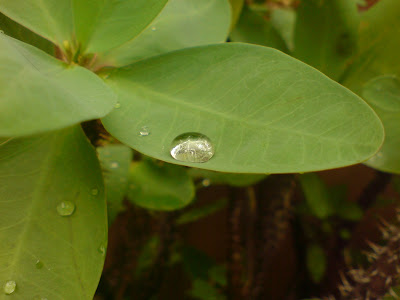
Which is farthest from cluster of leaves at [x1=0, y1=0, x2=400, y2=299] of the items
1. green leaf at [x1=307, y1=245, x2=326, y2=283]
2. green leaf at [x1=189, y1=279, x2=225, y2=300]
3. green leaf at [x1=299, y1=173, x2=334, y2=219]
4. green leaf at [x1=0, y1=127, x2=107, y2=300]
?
green leaf at [x1=307, y1=245, x2=326, y2=283]

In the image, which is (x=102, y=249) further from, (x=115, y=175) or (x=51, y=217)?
(x=115, y=175)

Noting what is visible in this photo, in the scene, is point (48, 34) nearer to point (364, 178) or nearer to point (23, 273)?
point (23, 273)

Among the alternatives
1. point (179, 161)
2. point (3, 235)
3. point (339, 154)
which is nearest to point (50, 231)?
point (3, 235)

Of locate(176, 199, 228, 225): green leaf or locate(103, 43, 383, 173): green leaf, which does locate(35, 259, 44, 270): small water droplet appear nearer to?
locate(103, 43, 383, 173): green leaf

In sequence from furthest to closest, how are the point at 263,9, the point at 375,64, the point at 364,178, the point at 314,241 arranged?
the point at 364,178, the point at 314,241, the point at 263,9, the point at 375,64

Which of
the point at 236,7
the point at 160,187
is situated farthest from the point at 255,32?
the point at 160,187
